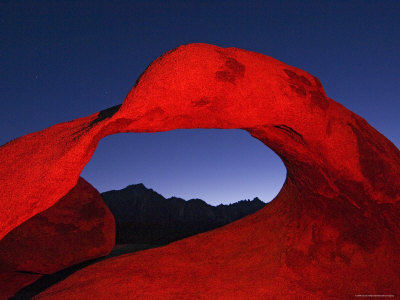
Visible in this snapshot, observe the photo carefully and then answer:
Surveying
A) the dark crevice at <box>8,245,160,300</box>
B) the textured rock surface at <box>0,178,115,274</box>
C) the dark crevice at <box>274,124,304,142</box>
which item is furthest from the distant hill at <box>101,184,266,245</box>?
the dark crevice at <box>274,124,304,142</box>

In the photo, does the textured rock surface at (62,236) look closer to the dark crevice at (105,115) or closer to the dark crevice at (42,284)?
the dark crevice at (42,284)

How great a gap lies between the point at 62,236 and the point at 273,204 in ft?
14.3

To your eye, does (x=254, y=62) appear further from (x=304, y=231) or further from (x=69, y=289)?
(x=69, y=289)

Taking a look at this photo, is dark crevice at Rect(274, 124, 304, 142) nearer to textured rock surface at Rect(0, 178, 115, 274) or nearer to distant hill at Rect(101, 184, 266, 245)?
textured rock surface at Rect(0, 178, 115, 274)

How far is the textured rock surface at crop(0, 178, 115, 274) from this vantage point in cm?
554

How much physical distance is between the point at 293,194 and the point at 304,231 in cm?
68

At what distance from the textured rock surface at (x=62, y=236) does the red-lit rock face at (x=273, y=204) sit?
208 centimetres

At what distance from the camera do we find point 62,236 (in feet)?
19.6

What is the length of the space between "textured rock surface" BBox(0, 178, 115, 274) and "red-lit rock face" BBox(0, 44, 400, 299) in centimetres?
208

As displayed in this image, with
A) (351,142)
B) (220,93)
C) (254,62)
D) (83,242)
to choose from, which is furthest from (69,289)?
(351,142)

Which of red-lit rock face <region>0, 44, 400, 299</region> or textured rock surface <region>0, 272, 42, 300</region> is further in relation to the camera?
textured rock surface <region>0, 272, 42, 300</region>

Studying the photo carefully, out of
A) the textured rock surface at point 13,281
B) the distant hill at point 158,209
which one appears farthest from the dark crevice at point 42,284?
the distant hill at point 158,209

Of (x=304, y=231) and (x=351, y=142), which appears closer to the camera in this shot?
→ (x=351, y=142)

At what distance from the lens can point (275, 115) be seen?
3.17m
